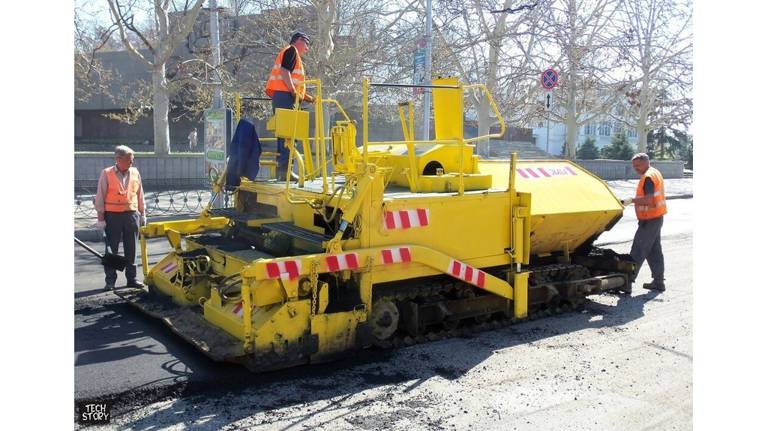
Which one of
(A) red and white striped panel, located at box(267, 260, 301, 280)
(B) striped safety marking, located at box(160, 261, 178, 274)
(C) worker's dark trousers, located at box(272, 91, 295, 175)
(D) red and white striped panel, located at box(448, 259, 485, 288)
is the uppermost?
(C) worker's dark trousers, located at box(272, 91, 295, 175)

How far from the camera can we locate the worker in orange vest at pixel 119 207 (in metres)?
7.12

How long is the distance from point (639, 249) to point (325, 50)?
10.2 meters

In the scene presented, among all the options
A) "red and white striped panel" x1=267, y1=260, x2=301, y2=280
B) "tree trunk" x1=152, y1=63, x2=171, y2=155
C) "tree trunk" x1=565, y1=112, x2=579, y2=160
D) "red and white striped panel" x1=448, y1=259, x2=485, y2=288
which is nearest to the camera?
"red and white striped panel" x1=267, y1=260, x2=301, y2=280

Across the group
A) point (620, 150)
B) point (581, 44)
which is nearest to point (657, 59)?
point (581, 44)

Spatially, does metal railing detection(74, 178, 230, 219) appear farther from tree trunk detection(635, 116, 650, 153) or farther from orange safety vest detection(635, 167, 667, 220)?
tree trunk detection(635, 116, 650, 153)

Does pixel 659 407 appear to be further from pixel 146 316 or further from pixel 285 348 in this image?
pixel 146 316

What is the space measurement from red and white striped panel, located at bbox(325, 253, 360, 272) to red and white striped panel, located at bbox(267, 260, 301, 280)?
247 mm

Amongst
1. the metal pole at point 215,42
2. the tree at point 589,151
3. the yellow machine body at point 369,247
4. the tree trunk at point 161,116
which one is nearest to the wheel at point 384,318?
the yellow machine body at point 369,247

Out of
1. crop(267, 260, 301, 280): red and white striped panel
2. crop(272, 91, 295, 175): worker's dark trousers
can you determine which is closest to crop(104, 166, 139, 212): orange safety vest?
crop(272, 91, 295, 175): worker's dark trousers

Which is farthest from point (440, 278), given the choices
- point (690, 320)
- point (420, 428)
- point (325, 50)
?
point (325, 50)

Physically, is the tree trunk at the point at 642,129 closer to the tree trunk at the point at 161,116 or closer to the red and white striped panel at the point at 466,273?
the tree trunk at the point at 161,116

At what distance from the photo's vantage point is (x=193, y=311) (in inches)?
229

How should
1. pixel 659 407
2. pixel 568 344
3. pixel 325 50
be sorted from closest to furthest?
pixel 659 407 → pixel 568 344 → pixel 325 50

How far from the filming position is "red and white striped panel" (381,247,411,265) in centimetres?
514
